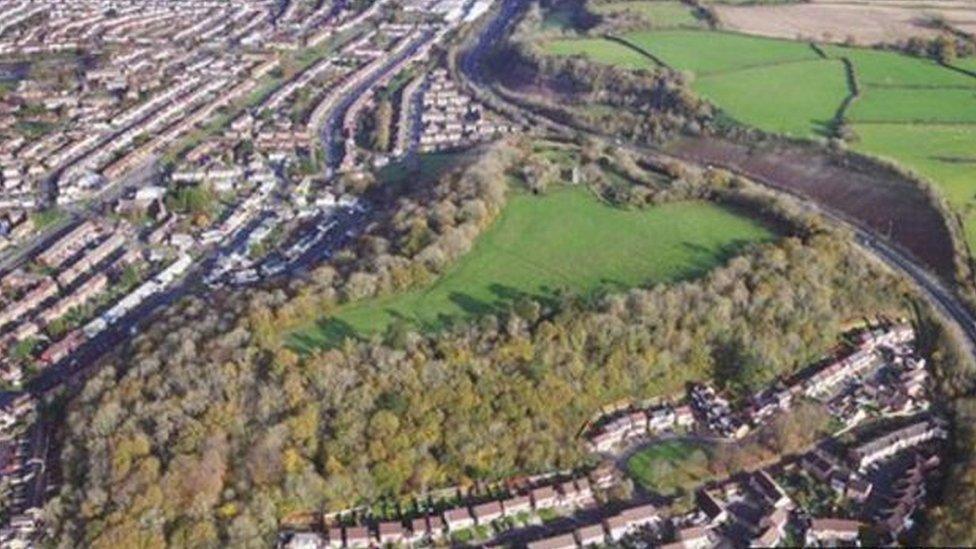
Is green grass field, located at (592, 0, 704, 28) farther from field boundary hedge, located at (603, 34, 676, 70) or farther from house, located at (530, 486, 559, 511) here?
house, located at (530, 486, 559, 511)

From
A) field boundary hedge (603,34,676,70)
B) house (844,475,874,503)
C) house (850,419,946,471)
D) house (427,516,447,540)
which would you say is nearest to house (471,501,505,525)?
house (427,516,447,540)

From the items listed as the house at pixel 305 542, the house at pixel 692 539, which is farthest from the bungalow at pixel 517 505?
the house at pixel 305 542

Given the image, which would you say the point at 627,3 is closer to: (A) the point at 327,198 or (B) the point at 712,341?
(A) the point at 327,198

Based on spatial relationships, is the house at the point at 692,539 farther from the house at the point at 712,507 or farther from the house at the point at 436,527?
the house at the point at 436,527

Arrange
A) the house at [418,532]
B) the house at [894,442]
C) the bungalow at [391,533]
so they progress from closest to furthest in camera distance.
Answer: the bungalow at [391,533], the house at [418,532], the house at [894,442]

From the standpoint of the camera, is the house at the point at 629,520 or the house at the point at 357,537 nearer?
the house at the point at 357,537

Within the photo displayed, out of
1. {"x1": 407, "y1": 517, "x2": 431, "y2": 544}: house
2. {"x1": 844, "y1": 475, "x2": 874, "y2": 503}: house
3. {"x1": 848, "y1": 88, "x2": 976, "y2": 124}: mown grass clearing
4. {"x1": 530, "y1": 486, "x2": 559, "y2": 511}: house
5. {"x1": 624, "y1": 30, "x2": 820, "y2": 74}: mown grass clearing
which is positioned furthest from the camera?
{"x1": 624, "y1": 30, "x2": 820, "y2": 74}: mown grass clearing

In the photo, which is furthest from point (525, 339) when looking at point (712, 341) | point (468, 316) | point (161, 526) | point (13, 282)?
point (13, 282)
